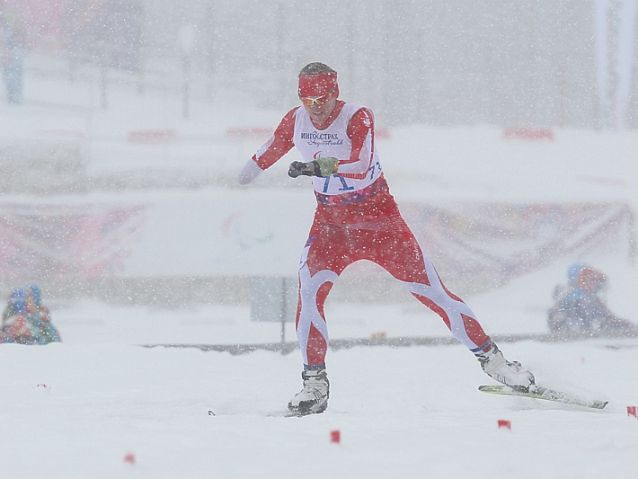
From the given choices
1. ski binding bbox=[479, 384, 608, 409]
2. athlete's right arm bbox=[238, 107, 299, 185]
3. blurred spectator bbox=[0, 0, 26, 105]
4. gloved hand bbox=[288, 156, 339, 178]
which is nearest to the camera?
gloved hand bbox=[288, 156, 339, 178]

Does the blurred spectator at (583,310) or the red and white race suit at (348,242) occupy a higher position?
the red and white race suit at (348,242)

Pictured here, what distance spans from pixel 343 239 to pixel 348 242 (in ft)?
0.09

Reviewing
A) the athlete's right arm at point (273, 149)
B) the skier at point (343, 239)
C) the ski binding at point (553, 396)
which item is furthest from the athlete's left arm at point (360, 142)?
Answer: the ski binding at point (553, 396)

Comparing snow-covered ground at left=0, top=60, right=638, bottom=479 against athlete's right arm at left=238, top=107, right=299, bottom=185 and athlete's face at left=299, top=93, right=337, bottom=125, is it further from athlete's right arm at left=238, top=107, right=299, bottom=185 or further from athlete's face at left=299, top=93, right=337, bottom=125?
athlete's face at left=299, top=93, right=337, bottom=125

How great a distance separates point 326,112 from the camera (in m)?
4.73

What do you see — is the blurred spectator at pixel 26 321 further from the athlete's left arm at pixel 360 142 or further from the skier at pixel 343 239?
the athlete's left arm at pixel 360 142

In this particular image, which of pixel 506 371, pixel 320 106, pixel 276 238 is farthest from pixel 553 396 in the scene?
pixel 276 238

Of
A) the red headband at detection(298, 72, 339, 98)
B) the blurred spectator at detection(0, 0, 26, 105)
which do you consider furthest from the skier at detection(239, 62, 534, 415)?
the blurred spectator at detection(0, 0, 26, 105)

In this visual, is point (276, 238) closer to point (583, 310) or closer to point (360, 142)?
point (583, 310)

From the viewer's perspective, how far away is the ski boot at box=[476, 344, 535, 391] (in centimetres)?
470

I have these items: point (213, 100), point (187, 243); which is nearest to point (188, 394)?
point (187, 243)

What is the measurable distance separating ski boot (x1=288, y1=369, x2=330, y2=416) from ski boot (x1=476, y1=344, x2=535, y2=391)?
2.65ft

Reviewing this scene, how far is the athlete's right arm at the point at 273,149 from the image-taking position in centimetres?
492

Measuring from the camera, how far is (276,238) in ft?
29.0
